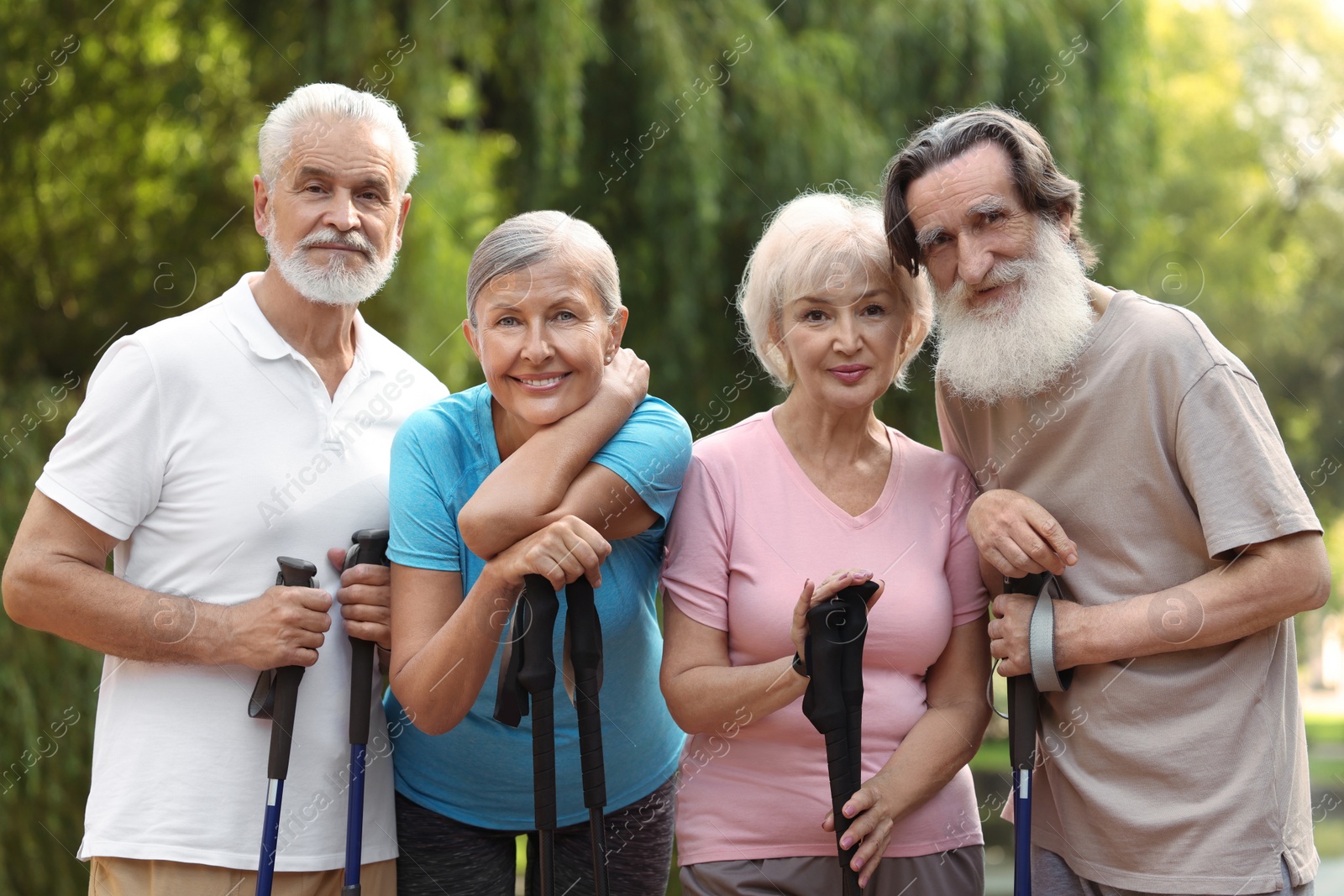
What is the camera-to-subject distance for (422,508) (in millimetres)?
2152

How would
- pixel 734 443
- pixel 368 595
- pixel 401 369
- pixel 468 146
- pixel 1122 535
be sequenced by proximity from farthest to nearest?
pixel 468 146, pixel 401 369, pixel 734 443, pixel 368 595, pixel 1122 535

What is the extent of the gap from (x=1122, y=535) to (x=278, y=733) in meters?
1.55

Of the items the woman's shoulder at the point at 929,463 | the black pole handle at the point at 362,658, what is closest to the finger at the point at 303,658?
the black pole handle at the point at 362,658

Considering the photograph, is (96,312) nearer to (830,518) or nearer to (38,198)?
(38,198)

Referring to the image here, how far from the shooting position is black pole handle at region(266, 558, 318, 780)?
2172 mm

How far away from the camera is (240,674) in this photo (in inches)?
89.1

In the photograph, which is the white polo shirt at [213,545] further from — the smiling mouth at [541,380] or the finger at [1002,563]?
the finger at [1002,563]

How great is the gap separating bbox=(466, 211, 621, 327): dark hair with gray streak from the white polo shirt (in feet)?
1.51

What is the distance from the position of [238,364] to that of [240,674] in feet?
1.94

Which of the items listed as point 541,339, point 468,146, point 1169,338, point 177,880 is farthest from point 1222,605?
point 468,146

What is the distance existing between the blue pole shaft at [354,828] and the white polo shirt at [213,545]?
6cm

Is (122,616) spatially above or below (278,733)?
above

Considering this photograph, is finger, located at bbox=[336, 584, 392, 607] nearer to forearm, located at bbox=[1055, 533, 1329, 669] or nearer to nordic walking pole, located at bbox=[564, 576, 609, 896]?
nordic walking pole, located at bbox=[564, 576, 609, 896]

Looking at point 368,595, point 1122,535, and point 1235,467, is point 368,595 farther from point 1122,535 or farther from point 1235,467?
point 1235,467
